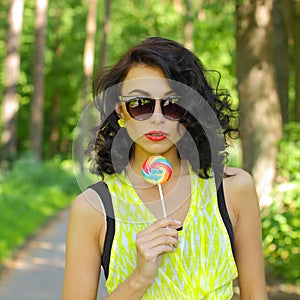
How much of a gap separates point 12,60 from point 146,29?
12.4 meters

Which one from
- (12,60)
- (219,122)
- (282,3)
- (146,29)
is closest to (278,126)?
(282,3)

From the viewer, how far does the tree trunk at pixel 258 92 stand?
29.5ft

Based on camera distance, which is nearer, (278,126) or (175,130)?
(175,130)

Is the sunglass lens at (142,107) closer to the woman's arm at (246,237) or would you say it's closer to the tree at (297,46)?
the woman's arm at (246,237)

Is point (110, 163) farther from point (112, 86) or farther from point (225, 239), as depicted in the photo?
point (225, 239)

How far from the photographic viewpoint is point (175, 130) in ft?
8.96

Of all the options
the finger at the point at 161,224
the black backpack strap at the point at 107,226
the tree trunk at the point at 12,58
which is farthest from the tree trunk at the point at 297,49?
the tree trunk at the point at 12,58

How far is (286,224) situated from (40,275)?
489cm

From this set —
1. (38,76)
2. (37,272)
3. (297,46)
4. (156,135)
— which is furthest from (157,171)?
(38,76)

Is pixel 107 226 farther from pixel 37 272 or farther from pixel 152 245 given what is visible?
pixel 37 272

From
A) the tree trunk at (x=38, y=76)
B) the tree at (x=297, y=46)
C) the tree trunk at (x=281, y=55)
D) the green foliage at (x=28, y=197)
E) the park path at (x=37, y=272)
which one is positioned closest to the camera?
the park path at (x=37, y=272)

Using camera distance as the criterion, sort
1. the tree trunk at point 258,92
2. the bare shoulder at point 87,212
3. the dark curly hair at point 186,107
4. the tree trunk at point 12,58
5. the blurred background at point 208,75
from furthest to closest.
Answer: the tree trunk at point 12,58 → the tree trunk at point 258,92 → the blurred background at point 208,75 → the dark curly hair at point 186,107 → the bare shoulder at point 87,212

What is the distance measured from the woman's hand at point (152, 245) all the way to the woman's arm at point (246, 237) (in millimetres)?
296

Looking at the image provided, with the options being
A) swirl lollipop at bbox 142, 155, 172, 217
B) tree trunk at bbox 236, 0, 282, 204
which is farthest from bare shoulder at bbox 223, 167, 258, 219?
tree trunk at bbox 236, 0, 282, 204
